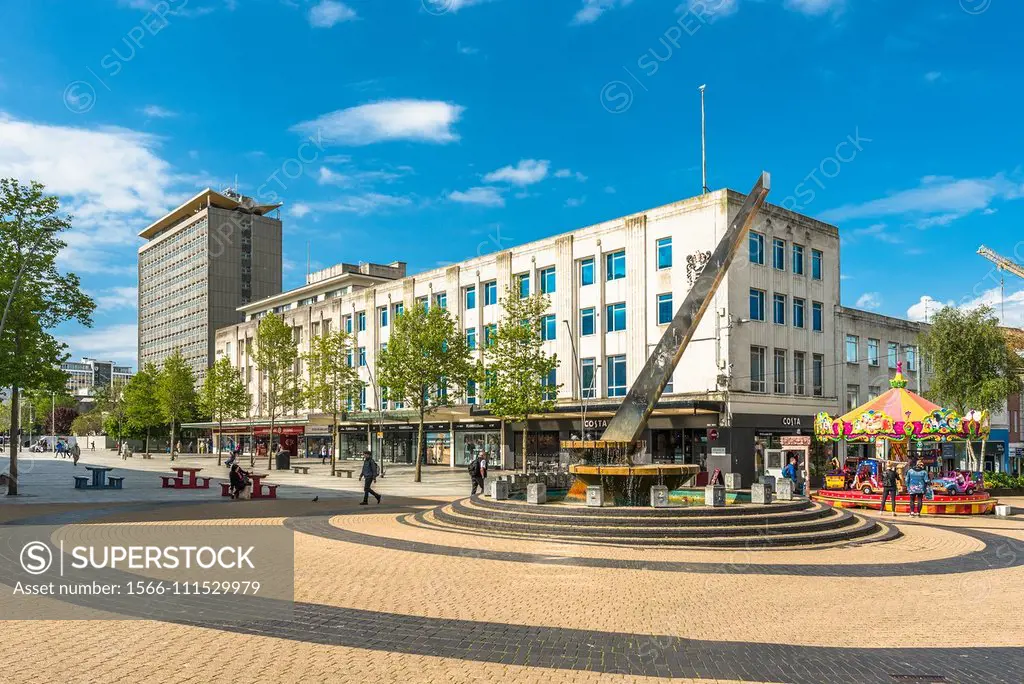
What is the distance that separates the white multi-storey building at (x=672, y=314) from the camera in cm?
4172

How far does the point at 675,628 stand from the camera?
10133 millimetres

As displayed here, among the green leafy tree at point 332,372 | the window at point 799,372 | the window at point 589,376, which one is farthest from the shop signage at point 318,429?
the window at point 799,372

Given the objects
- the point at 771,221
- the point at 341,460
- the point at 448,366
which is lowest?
the point at 341,460

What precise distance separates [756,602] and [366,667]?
6.16 m

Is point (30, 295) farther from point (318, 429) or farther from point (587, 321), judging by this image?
point (318, 429)

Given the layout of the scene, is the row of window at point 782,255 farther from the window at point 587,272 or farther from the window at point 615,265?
the window at point 587,272

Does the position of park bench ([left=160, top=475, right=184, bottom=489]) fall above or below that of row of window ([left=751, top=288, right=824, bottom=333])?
below

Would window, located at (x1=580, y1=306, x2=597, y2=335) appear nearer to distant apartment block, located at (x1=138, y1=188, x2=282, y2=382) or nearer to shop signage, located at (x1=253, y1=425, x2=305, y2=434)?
shop signage, located at (x1=253, y1=425, x2=305, y2=434)

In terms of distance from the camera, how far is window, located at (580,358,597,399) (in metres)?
48.0

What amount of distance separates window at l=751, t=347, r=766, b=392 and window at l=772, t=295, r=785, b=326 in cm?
225

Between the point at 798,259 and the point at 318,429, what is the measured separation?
4530cm

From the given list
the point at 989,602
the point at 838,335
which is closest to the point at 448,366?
the point at 838,335

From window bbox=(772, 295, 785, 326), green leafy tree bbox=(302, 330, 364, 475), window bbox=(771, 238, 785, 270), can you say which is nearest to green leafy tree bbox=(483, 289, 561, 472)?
window bbox=(772, 295, 785, 326)

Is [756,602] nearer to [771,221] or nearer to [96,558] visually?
[96,558]
